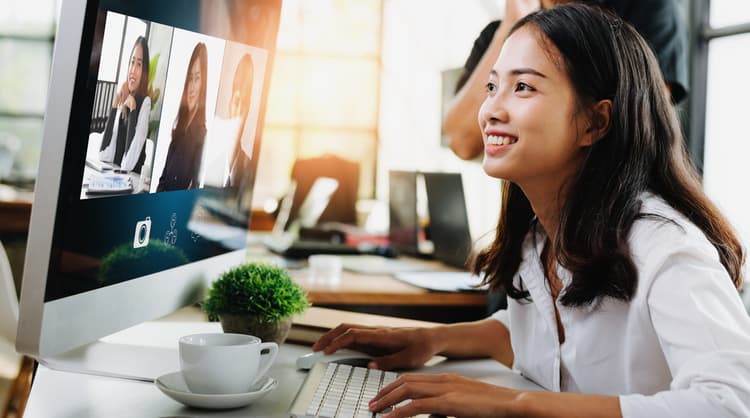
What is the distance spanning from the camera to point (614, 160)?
3.46 feet

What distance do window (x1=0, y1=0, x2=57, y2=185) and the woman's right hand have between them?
5173 mm

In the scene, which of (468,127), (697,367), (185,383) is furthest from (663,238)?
(468,127)

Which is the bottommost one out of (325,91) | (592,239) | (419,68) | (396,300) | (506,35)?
(396,300)

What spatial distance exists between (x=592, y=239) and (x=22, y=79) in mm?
5667

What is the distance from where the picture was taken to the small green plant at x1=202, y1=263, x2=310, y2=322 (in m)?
1.13

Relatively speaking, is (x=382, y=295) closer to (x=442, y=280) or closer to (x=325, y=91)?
(x=442, y=280)

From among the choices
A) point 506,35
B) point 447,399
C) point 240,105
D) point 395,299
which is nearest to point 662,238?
point 447,399

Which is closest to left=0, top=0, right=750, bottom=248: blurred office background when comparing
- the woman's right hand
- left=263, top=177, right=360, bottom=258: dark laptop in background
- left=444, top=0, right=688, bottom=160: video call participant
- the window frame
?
left=263, top=177, right=360, bottom=258: dark laptop in background

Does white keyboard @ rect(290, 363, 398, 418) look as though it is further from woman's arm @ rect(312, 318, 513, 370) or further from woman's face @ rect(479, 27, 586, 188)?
woman's face @ rect(479, 27, 586, 188)

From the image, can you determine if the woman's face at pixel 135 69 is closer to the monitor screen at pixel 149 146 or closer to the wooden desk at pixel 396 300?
the monitor screen at pixel 149 146

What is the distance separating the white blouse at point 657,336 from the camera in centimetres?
78

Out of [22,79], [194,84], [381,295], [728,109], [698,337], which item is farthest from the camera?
[22,79]

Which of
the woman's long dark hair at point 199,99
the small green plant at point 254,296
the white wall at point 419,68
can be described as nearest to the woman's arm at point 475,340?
the small green plant at point 254,296

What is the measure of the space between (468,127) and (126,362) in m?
1.17
